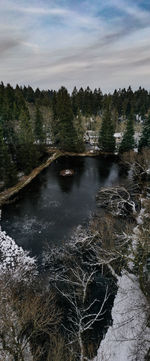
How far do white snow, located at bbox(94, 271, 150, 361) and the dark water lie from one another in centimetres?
721

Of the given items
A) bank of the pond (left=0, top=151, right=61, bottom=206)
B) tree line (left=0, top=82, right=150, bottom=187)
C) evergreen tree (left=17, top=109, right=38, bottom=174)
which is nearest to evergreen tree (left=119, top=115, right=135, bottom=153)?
tree line (left=0, top=82, right=150, bottom=187)

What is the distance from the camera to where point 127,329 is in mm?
9859

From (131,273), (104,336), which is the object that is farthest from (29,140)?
(104,336)

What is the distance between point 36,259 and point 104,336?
24.6 ft

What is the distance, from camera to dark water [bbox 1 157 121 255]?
18.2 m

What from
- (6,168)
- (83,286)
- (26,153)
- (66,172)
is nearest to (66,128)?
(66,172)

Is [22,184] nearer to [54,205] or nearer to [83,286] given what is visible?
[54,205]

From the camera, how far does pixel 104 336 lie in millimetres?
9953

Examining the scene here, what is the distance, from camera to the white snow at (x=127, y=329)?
866 centimetres

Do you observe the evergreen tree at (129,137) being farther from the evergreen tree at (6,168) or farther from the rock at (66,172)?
the evergreen tree at (6,168)

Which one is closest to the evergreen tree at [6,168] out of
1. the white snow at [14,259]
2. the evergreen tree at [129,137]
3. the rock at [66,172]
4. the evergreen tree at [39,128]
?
the rock at [66,172]

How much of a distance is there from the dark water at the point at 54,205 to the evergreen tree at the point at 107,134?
230 inches

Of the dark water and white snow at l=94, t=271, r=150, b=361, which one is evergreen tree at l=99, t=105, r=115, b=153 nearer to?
the dark water

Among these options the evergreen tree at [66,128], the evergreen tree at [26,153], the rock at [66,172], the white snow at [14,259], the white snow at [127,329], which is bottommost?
the white snow at [127,329]
